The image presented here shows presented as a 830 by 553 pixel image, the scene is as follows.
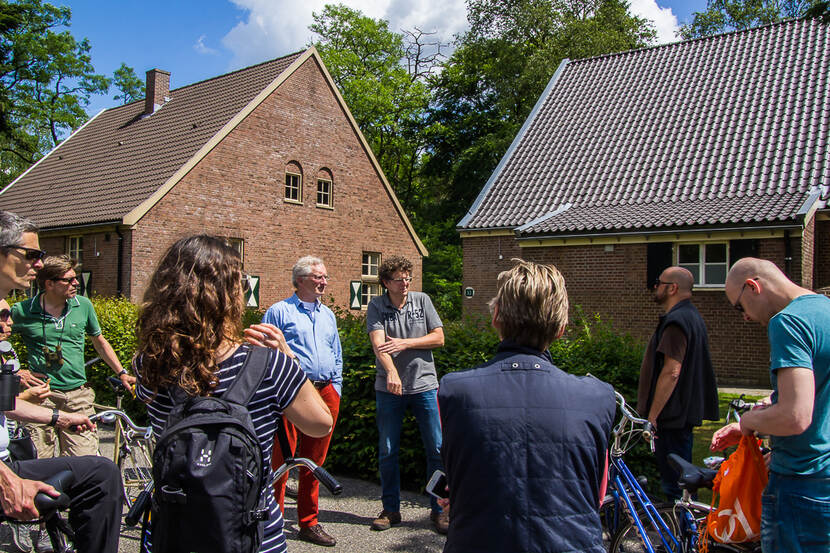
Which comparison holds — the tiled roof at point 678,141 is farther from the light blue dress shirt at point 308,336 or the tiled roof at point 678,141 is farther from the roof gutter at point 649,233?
the light blue dress shirt at point 308,336

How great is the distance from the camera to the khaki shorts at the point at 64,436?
511cm

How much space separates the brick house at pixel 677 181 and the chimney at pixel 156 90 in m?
13.7

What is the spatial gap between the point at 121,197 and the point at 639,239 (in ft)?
48.7

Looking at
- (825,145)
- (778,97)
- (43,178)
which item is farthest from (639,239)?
(43,178)

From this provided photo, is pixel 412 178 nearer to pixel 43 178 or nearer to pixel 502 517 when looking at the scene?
pixel 43 178

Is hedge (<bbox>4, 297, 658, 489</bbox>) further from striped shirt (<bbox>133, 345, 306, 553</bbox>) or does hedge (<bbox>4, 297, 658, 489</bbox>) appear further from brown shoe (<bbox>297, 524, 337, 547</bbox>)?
striped shirt (<bbox>133, 345, 306, 553</bbox>)

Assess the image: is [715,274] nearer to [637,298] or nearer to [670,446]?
[637,298]

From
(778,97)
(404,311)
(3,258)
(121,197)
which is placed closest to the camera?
(3,258)

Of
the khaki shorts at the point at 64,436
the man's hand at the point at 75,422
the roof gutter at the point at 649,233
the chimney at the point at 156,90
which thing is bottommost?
the khaki shorts at the point at 64,436

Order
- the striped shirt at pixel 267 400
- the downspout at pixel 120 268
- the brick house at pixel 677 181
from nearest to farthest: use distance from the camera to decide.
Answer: the striped shirt at pixel 267 400 < the brick house at pixel 677 181 < the downspout at pixel 120 268

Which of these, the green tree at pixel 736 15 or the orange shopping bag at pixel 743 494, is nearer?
the orange shopping bag at pixel 743 494

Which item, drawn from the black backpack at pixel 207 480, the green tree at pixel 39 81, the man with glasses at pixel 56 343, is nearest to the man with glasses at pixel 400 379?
the man with glasses at pixel 56 343

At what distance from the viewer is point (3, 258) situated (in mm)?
3443

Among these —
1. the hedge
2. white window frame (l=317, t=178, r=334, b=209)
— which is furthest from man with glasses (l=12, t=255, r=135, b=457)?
white window frame (l=317, t=178, r=334, b=209)
